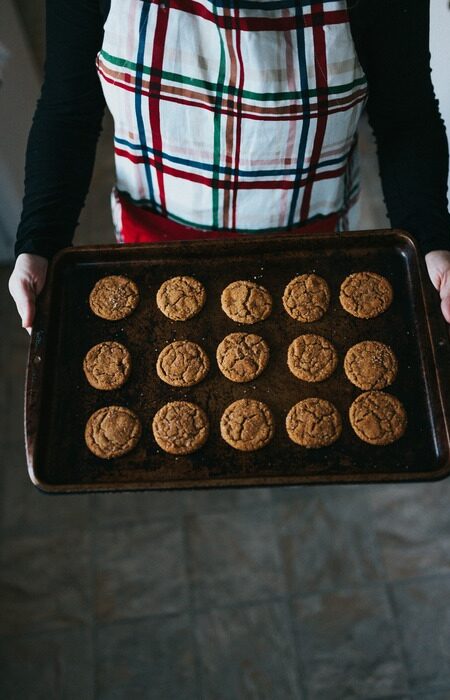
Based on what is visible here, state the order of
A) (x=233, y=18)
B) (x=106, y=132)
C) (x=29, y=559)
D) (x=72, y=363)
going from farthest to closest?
1. (x=106, y=132)
2. (x=29, y=559)
3. (x=72, y=363)
4. (x=233, y=18)

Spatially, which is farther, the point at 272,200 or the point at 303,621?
the point at 303,621

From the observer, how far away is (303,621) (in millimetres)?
1743

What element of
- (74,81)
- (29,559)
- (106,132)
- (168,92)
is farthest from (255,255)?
(106,132)

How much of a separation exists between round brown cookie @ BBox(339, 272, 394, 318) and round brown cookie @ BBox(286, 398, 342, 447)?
0.23 metres

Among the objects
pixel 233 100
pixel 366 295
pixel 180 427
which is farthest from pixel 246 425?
pixel 233 100

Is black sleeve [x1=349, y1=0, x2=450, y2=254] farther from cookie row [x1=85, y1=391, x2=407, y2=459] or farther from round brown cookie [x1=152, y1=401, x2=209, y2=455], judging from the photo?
round brown cookie [x1=152, y1=401, x2=209, y2=455]

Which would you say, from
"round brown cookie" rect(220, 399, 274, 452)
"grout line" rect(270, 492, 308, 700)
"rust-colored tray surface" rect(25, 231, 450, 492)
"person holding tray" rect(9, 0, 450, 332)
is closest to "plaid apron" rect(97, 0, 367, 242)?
"person holding tray" rect(9, 0, 450, 332)

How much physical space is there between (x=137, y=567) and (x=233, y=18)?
1.57 m

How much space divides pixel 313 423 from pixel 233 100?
642 mm

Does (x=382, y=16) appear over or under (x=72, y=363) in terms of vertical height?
over

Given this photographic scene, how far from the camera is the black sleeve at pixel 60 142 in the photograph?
109 centimetres

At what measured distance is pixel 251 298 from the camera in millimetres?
1270

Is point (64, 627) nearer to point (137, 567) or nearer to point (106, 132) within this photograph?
point (137, 567)

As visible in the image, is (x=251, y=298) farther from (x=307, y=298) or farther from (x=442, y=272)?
(x=442, y=272)
